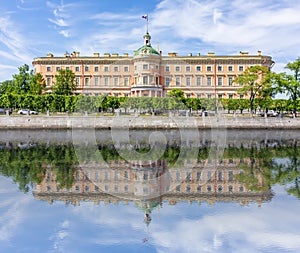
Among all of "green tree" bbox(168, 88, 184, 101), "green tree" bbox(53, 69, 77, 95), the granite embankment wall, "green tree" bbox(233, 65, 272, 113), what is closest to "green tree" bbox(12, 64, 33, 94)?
"green tree" bbox(53, 69, 77, 95)

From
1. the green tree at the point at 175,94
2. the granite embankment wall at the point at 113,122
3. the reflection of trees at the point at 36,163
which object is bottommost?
the reflection of trees at the point at 36,163

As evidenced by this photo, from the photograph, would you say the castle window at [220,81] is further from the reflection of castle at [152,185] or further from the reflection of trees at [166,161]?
the reflection of castle at [152,185]

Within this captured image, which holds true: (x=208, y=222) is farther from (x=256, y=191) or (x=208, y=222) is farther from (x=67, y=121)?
(x=67, y=121)

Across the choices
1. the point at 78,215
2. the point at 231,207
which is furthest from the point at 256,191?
the point at 78,215

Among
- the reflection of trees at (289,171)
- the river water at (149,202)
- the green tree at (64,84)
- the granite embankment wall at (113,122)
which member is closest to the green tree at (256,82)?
the granite embankment wall at (113,122)

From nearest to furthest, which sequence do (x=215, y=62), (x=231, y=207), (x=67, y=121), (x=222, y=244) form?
(x=222, y=244)
(x=231, y=207)
(x=67, y=121)
(x=215, y=62)

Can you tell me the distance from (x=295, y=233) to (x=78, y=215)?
6517 mm

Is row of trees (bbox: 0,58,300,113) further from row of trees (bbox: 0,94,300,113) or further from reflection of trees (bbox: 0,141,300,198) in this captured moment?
reflection of trees (bbox: 0,141,300,198)

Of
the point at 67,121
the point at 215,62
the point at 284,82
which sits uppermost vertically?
the point at 215,62

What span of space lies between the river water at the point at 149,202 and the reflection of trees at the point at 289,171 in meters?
0.05

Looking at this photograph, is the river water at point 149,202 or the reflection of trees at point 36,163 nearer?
the river water at point 149,202

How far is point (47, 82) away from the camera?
67.2 meters

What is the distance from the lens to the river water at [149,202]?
9.77 metres

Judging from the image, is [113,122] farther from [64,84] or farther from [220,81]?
[220,81]
